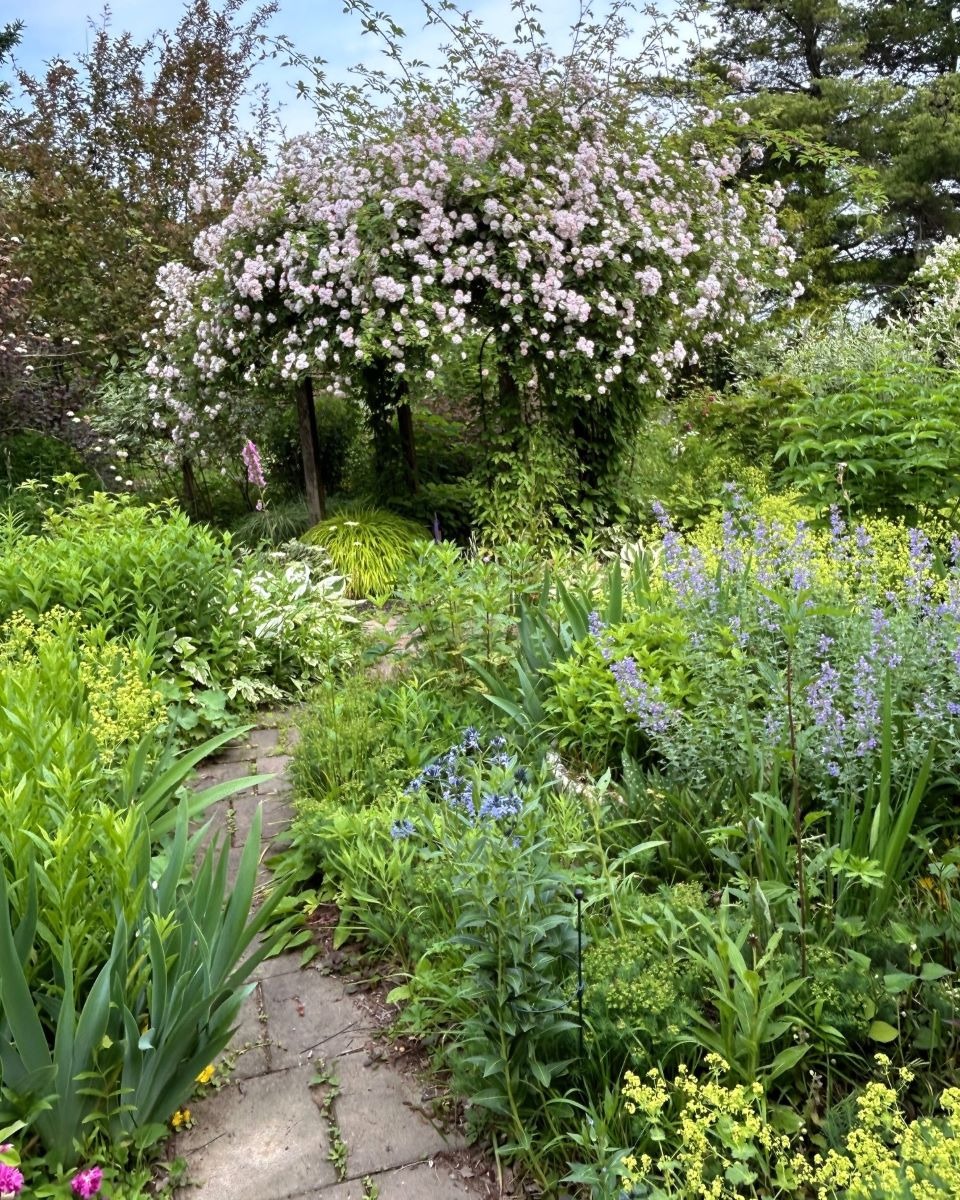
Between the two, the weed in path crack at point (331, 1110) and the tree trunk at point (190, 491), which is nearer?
the weed in path crack at point (331, 1110)

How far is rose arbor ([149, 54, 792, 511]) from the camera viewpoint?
566 centimetres

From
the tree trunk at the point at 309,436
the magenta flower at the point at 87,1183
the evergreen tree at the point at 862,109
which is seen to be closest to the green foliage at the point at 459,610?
the magenta flower at the point at 87,1183

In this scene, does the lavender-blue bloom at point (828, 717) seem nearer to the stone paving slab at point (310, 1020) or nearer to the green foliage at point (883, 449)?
the stone paving slab at point (310, 1020)

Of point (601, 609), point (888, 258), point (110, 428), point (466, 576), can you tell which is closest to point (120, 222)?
point (110, 428)

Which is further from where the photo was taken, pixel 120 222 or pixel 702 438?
pixel 120 222

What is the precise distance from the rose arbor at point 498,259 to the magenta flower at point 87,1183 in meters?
4.66

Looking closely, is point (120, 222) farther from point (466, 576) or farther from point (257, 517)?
point (466, 576)

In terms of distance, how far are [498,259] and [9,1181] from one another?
17.7 ft

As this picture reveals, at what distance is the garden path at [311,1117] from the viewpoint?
1.80 meters

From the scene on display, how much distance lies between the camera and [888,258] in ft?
63.0

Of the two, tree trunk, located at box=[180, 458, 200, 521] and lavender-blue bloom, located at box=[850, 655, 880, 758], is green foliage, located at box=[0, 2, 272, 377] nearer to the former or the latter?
tree trunk, located at box=[180, 458, 200, 521]

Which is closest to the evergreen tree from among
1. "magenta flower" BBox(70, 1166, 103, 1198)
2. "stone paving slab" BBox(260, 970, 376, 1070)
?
"stone paving slab" BBox(260, 970, 376, 1070)

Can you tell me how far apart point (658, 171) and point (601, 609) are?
419 cm

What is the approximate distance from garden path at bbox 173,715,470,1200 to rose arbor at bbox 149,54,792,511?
13.7ft
